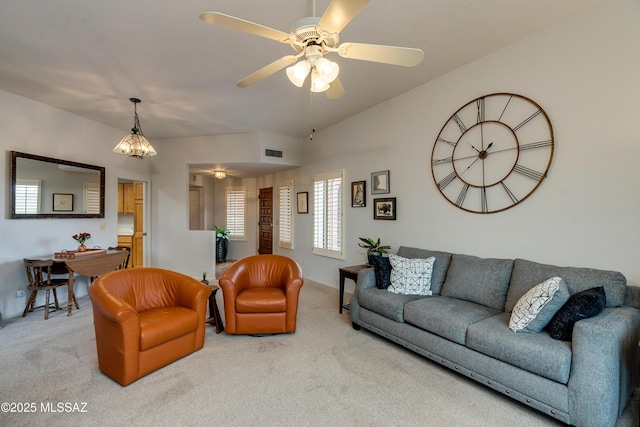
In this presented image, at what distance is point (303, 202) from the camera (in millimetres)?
5758

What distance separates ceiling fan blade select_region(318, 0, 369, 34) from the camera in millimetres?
1309

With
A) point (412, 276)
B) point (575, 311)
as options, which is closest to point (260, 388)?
point (412, 276)

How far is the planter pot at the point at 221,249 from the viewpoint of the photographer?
297 inches

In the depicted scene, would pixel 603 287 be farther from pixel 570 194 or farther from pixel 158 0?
pixel 158 0

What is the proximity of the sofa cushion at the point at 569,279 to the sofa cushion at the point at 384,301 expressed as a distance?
820mm

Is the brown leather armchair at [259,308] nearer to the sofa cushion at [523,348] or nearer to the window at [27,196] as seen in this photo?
the sofa cushion at [523,348]

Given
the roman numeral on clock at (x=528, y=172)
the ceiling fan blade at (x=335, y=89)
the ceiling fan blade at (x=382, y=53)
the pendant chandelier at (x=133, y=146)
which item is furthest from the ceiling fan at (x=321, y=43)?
the pendant chandelier at (x=133, y=146)

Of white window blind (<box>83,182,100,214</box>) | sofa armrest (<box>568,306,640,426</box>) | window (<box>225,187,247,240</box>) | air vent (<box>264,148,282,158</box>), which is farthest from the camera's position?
window (<box>225,187,247,240</box>)

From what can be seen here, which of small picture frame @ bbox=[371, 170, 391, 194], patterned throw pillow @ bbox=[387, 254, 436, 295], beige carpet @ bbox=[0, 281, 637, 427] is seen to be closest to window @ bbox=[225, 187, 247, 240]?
small picture frame @ bbox=[371, 170, 391, 194]

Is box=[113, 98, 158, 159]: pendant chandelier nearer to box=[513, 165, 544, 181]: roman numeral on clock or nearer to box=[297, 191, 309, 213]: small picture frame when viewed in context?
box=[297, 191, 309, 213]: small picture frame

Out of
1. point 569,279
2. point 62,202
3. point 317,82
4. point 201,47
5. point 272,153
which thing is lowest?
point 569,279

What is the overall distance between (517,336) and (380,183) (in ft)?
8.24

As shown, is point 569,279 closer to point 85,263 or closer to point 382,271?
point 382,271

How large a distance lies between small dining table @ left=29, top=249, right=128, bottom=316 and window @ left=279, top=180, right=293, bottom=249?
2.95m
